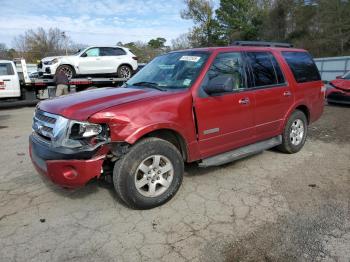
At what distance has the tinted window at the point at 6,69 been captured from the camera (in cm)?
1252

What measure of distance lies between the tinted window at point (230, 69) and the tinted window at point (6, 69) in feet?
34.6

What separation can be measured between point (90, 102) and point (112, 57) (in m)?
10.3

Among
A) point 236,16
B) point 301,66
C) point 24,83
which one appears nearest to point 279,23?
point 236,16

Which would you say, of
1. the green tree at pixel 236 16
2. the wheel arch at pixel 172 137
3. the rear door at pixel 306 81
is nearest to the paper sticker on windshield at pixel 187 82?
the wheel arch at pixel 172 137

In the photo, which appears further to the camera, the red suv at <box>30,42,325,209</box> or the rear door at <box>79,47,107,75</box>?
the rear door at <box>79,47,107,75</box>

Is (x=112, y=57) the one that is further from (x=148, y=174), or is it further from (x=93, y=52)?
(x=148, y=174)

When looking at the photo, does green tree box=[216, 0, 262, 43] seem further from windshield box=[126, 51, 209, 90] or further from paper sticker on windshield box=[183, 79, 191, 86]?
paper sticker on windshield box=[183, 79, 191, 86]

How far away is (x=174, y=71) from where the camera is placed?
4562mm

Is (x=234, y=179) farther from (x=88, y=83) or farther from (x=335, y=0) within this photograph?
(x=335, y=0)

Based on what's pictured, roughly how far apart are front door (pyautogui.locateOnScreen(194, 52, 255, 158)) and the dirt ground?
0.56 m

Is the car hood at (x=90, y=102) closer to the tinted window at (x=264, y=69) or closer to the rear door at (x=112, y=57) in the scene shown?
the tinted window at (x=264, y=69)

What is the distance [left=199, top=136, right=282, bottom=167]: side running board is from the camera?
14.5 feet

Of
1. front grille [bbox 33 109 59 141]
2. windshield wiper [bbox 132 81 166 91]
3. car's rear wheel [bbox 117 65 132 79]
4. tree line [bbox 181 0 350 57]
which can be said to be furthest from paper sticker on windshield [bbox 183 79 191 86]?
tree line [bbox 181 0 350 57]

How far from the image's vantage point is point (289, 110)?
5.54 meters
